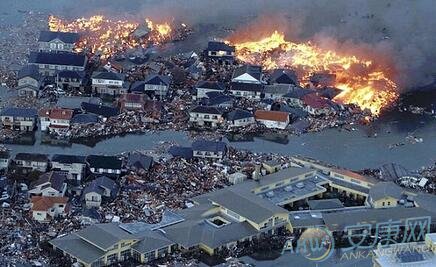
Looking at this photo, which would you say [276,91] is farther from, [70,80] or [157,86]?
[70,80]

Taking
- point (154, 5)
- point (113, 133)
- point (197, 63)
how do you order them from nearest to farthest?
point (113, 133) → point (197, 63) → point (154, 5)

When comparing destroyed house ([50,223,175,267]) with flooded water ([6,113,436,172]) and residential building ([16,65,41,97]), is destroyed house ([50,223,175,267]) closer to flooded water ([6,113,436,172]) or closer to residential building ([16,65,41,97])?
flooded water ([6,113,436,172])

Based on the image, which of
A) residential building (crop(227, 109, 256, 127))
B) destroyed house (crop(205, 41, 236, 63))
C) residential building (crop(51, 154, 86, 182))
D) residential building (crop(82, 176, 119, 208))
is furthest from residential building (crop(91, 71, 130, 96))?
residential building (crop(82, 176, 119, 208))

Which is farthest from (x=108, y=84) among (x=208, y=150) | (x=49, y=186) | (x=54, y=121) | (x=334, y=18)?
(x=334, y=18)

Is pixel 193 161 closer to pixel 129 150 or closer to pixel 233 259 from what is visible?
pixel 129 150

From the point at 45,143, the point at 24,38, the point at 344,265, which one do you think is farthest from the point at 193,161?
the point at 24,38

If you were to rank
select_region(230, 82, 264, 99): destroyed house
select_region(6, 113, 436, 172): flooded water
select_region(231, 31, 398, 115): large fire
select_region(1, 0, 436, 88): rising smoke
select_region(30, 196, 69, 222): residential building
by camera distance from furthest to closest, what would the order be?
select_region(1, 0, 436, 88): rising smoke < select_region(231, 31, 398, 115): large fire < select_region(230, 82, 264, 99): destroyed house < select_region(6, 113, 436, 172): flooded water < select_region(30, 196, 69, 222): residential building
